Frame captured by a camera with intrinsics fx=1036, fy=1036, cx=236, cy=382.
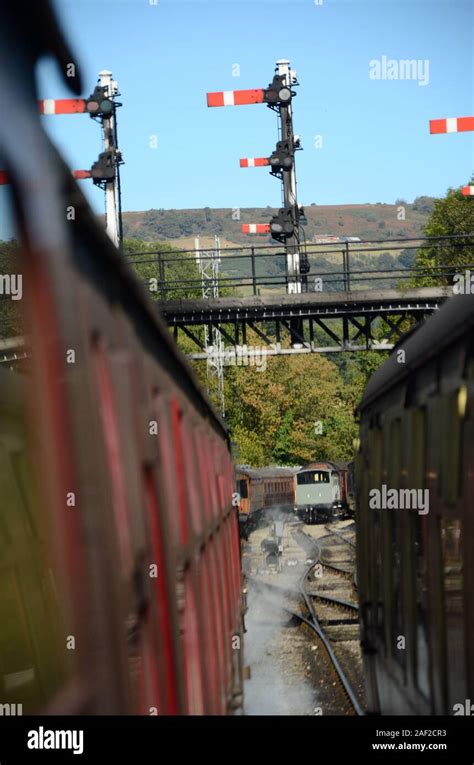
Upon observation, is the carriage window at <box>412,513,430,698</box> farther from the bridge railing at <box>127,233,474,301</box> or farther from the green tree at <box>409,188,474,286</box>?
the green tree at <box>409,188,474,286</box>

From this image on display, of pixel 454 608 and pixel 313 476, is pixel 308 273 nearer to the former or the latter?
pixel 454 608

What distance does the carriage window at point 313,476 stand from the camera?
90.2 feet

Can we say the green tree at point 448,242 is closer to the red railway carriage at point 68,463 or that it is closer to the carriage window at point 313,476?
the red railway carriage at point 68,463

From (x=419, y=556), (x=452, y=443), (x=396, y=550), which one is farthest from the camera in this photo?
(x=396, y=550)

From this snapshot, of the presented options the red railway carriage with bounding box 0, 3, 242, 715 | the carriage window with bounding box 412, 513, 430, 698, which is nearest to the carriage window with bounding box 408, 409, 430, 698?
the carriage window with bounding box 412, 513, 430, 698

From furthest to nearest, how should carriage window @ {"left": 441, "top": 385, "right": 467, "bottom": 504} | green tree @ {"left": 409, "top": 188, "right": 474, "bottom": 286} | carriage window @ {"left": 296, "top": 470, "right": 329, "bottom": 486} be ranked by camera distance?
carriage window @ {"left": 296, "top": 470, "right": 329, "bottom": 486}, green tree @ {"left": 409, "top": 188, "right": 474, "bottom": 286}, carriage window @ {"left": 441, "top": 385, "right": 467, "bottom": 504}

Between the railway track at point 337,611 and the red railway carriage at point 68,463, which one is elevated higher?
the red railway carriage at point 68,463

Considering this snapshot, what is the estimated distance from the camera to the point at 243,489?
23.3 m

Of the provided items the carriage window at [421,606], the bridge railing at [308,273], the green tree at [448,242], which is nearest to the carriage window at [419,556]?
the carriage window at [421,606]

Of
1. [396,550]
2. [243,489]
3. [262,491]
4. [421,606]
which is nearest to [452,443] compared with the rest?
[421,606]

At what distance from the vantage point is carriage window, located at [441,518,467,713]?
2.89m

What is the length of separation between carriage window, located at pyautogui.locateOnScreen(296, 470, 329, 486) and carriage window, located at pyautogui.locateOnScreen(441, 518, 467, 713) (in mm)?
24359

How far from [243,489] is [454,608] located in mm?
20415

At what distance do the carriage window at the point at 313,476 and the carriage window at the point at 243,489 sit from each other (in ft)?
12.8
